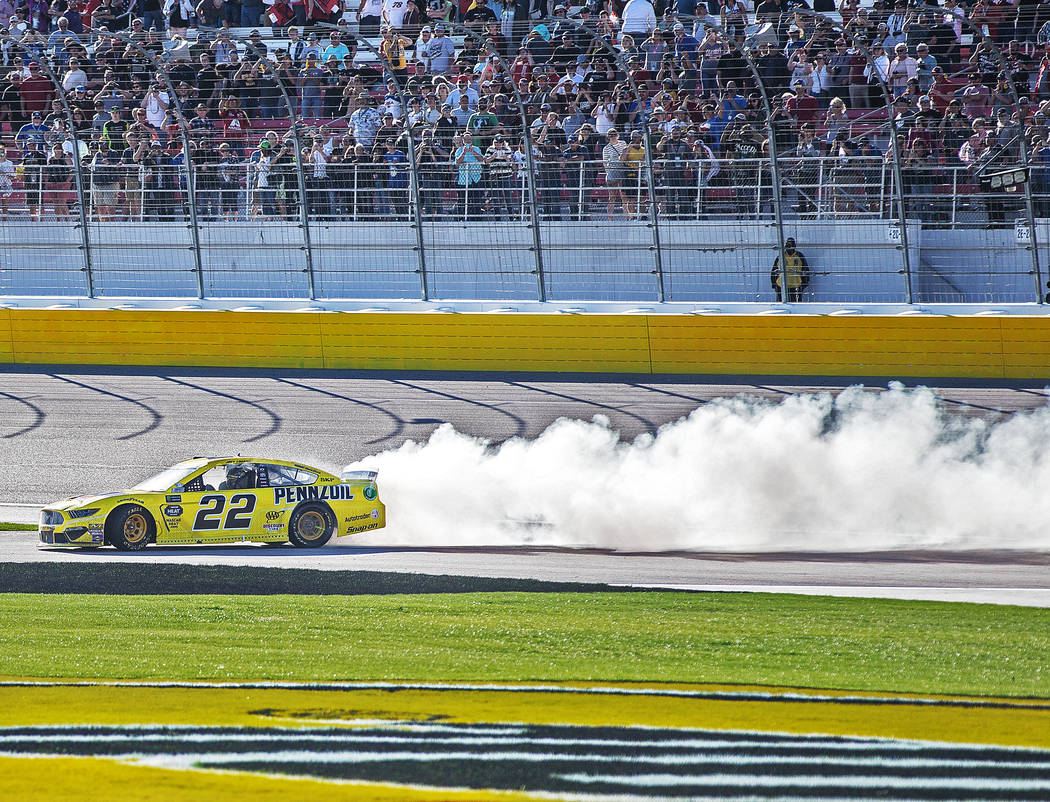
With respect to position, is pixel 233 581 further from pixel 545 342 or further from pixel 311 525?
pixel 545 342

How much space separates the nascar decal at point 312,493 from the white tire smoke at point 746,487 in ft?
2.70

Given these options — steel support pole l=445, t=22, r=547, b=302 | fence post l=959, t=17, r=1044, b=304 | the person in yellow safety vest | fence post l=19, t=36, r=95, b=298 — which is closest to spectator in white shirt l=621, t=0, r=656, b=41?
steel support pole l=445, t=22, r=547, b=302

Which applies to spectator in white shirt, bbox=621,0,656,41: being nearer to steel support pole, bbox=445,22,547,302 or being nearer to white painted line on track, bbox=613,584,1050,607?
steel support pole, bbox=445,22,547,302

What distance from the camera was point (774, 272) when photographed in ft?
60.2

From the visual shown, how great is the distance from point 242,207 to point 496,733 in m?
13.9

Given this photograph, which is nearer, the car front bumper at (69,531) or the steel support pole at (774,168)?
the car front bumper at (69,531)

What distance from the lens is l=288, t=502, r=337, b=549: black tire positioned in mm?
12867

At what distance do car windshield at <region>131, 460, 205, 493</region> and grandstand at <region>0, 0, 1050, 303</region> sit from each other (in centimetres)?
734

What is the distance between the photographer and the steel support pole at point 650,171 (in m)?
18.5

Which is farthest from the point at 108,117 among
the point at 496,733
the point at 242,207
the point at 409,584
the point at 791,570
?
the point at 496,733

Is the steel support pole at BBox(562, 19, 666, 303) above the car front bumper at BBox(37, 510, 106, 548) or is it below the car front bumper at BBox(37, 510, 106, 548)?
above

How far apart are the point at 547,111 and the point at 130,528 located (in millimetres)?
9329

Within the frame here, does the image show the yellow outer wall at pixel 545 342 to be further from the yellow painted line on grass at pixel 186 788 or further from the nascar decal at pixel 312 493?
the yellow painted line on grass at pixel 186 788

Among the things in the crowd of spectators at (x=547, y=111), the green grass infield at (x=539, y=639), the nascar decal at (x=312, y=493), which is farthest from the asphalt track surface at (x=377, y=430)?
the crowd of spectators at (x=547, y=111)
